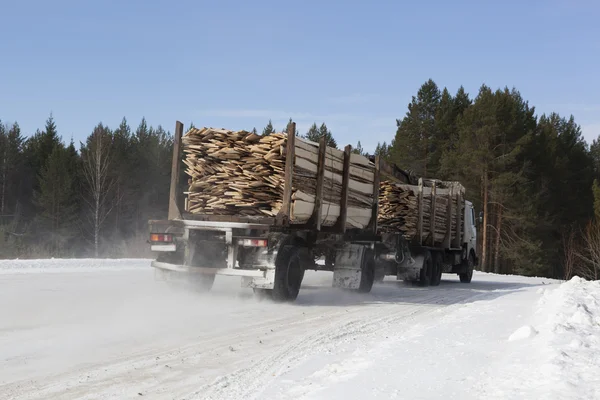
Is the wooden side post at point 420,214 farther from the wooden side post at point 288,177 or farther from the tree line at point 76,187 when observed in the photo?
the tree line at point 76,187

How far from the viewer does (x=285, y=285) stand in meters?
10.7

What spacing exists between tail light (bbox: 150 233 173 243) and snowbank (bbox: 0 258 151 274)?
552 cm

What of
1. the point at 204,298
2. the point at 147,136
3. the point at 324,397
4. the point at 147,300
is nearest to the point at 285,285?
the point at 204,298

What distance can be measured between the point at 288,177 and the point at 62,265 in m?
9.58

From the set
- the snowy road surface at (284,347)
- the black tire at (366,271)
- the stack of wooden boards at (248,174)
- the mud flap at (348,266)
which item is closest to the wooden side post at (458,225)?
the black tire at (366,271)

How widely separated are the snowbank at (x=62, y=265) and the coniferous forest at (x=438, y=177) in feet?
A: 25.0

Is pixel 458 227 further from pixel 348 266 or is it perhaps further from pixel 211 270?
pixel 211 270

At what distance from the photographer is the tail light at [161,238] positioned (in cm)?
1101

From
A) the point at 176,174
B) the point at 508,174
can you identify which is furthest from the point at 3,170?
the point at 176,174

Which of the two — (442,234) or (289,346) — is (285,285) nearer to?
(289,346)

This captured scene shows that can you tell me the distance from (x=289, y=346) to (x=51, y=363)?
2552 mm

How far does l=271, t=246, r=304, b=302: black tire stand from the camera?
34.2 feet

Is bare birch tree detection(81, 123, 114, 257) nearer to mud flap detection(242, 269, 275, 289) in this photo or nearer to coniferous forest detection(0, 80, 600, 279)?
coniferous forest detection(0, 80, 600, 279)

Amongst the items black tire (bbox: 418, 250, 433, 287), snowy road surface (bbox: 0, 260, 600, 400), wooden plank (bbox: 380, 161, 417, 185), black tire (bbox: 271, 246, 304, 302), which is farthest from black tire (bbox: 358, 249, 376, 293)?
black tire (bbox: 418, 250, 433, 287)
